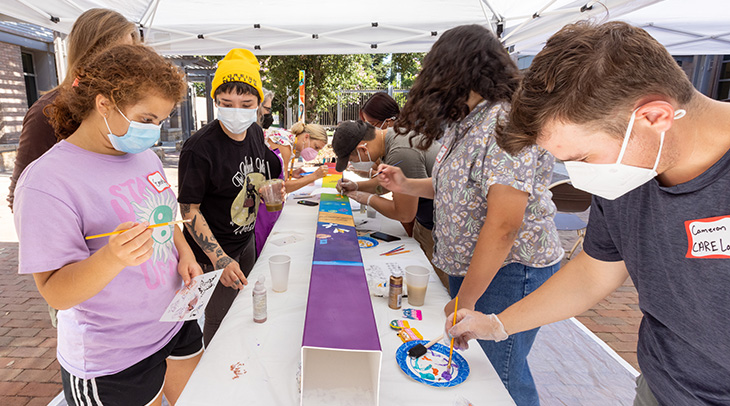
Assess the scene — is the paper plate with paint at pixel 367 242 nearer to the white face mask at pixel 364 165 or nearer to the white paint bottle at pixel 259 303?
the white face mask at pixel 364 165

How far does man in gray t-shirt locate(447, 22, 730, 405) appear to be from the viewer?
2.53 feet

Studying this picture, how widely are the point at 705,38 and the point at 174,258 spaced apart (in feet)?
21.1

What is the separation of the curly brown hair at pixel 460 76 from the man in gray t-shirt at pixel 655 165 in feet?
2.05

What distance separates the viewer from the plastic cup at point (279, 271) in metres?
1.77

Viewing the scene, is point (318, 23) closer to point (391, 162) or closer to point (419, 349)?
point (391, 162)

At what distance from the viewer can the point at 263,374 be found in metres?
1.28

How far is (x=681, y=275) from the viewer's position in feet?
2.89

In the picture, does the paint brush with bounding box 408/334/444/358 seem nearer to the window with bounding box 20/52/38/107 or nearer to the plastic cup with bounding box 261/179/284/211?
the plastic cup with bounding box 261/179/284/211

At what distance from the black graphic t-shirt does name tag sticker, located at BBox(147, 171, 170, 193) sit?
354 millimetres

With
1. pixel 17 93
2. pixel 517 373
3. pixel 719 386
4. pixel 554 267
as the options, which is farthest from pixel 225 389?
pixel 17 93

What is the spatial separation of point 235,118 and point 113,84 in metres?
0.95

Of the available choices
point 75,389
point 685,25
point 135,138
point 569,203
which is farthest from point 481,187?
point 685,25

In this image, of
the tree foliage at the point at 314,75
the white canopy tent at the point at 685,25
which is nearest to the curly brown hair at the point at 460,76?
the white canopy tent at the point at 685,25

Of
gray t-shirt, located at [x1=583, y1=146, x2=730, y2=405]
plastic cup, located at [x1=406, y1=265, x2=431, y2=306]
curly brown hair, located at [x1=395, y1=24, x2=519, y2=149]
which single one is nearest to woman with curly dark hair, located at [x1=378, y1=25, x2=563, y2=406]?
curly brown hair, located at [x1=395, y1=24, x2=519, y2=149]
